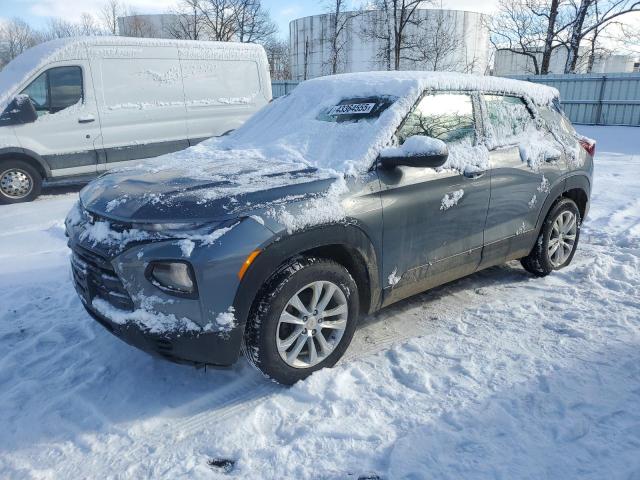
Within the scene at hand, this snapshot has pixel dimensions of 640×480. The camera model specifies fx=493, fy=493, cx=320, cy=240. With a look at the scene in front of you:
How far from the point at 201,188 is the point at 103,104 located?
6118mm

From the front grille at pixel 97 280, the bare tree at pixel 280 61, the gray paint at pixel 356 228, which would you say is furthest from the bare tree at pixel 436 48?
the front grille at pixel 97 280

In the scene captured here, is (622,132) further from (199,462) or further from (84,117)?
(199,462)

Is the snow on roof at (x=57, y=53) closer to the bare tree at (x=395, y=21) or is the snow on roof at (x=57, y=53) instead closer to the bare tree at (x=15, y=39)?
the bare tree at (x=395, y=21)

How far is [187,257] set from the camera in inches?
91.0

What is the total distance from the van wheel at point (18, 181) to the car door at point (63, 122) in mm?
280

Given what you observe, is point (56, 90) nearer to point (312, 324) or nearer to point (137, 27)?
point (312, 324)

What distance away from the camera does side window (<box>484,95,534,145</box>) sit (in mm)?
3756

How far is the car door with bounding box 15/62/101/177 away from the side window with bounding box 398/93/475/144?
6.19 metres

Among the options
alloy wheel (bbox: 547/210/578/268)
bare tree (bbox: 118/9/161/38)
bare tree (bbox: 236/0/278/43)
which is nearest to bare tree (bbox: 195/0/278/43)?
bare tree (bbox: 236/0/278/43)

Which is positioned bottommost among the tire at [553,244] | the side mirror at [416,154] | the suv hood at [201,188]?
the tire at [553,244]

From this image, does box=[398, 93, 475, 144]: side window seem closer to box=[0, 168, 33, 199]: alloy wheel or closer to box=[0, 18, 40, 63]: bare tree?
box=[0, 168, 33, 199]: alloy wheel

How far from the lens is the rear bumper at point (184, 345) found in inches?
95.0

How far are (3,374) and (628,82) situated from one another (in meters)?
19.4

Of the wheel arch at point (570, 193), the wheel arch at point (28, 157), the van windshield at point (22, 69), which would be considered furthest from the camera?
the wheel arch at point (28, 157)
